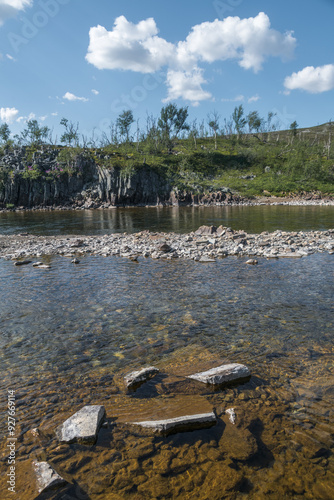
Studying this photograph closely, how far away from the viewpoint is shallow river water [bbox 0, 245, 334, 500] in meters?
4.21

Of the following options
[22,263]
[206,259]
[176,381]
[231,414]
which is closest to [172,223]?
[206,259]

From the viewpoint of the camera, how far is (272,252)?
756 inches

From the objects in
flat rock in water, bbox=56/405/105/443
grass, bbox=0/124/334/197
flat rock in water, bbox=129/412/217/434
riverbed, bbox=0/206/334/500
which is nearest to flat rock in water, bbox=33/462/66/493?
riverbed, bbox=0/206/334/500

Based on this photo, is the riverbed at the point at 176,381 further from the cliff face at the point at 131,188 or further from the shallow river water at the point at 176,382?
the cliff face at the point at 131,188

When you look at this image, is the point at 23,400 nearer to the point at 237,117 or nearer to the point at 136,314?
the point at 136,314

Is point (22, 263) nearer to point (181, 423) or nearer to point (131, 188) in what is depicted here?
point (181, 423)

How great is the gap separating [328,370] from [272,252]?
13.2 metres

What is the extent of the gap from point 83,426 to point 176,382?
226 cm

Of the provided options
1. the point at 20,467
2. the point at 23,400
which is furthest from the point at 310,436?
A: the point at 23,400

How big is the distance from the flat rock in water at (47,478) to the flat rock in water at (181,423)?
1.48 metres

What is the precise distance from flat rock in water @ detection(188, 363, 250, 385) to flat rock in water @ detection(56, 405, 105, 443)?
2341mm

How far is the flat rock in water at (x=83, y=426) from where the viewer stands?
190 inches

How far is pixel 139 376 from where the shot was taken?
21.2 feet

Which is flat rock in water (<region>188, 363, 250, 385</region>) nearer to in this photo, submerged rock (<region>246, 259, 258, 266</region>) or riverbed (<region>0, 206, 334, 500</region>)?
riverbed (<region>0, 206, 334, 500</region>)
